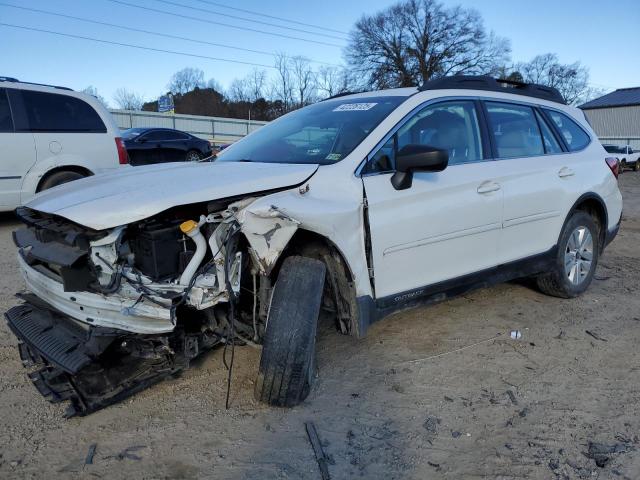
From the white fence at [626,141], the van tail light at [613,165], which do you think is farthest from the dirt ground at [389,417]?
the white fence at [626,141]

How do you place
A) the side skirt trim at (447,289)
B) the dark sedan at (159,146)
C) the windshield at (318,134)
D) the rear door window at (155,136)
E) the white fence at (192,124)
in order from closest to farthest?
1. the side skirt trim at (447,289)
2. the windshield at (318,134)
3. the dark sedan at (159,146)
4. the rear door window at (155,136)
5. the white fence at (192,124)

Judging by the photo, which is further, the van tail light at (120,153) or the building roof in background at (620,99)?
the building roof in background at (620,99)

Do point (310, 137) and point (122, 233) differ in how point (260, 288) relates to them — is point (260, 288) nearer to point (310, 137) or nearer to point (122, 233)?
point (122, 233)

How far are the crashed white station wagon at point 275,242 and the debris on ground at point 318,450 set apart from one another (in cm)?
21

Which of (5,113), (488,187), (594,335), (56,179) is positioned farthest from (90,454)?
(5,113)

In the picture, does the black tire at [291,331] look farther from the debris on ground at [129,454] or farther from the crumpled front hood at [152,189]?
the debris on ground at [129,454]

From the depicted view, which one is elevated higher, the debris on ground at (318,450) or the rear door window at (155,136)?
the rear door window at (155,136)

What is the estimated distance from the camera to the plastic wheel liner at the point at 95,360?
8.33 ft

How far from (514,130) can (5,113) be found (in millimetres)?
6440

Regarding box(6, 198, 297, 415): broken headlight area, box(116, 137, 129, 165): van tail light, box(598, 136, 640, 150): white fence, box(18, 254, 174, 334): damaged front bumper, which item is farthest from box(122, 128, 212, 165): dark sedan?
box(598, 136, 640, 150): white fence

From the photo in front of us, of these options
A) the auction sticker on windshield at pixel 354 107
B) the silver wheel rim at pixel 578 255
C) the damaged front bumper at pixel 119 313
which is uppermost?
the auction sticker on windshield at pixel 354 107

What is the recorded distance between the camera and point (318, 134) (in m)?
3.52

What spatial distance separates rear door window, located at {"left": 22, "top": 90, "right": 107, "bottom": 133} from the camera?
7.06 m

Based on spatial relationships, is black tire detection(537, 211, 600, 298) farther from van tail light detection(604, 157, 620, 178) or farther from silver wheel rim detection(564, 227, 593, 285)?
van tail light detection(604, 157, 620, 178)
